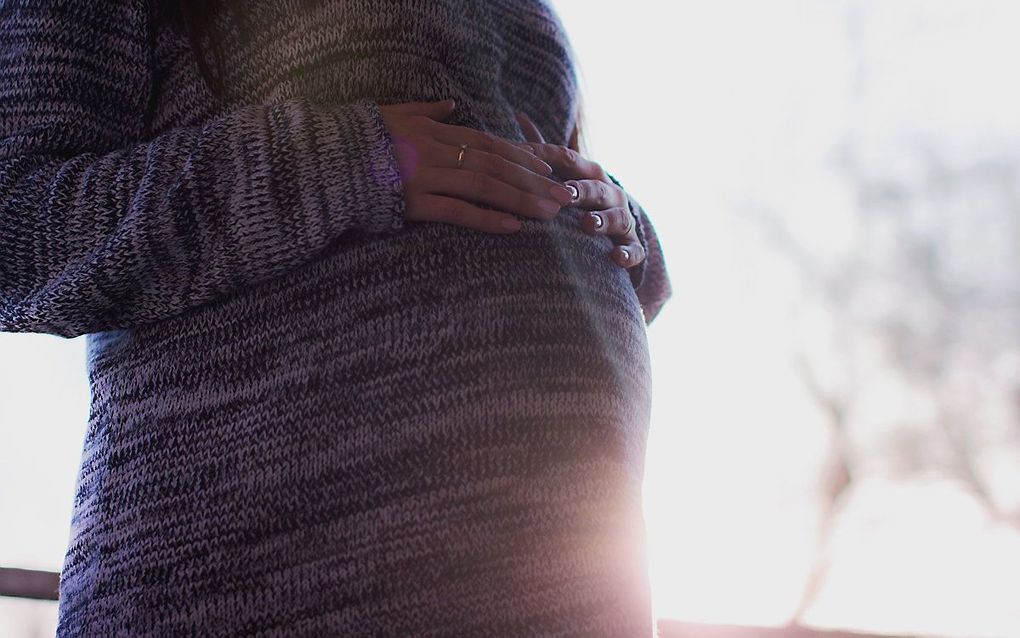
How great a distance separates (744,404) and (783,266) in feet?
0.87

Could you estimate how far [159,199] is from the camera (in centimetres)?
53

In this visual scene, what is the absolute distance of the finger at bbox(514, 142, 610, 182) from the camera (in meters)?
0.70

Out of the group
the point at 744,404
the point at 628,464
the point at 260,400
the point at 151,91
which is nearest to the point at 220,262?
the point at 260,400

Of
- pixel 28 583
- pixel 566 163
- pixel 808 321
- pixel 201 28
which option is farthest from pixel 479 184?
pixel 28 583

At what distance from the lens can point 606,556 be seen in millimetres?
569

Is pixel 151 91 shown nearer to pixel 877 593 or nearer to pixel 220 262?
pixel 220 262

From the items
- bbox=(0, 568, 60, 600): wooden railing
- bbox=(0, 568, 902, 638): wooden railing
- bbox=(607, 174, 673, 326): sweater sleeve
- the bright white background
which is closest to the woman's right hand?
bbox=(607, 174, 673, 326): sweater sleeve

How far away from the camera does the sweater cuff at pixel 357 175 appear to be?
0.55 m

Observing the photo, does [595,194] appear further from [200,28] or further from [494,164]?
[200,28]

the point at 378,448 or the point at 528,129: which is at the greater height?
the point at 528,129

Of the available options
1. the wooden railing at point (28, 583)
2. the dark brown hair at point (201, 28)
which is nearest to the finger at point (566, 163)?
the dark brown hair at point (201, 28)

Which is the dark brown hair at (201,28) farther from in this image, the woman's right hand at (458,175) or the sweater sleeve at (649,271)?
the sweater sleeve at (649,271)

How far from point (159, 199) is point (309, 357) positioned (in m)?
0.16

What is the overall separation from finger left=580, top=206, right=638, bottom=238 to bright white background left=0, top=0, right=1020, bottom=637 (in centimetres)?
52
